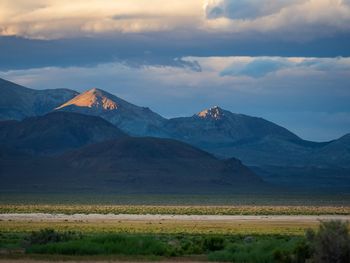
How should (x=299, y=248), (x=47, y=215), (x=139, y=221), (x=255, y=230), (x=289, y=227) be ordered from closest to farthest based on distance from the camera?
(x=299, y=248)
(x=255, y=230)
(x=289, y=227)
(x=139, y=221)
(x=47, y=215)

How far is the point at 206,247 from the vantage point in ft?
174

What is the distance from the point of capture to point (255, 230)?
74.0 m

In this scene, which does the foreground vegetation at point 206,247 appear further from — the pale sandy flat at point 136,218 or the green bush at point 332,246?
the pale sandy flat at point 136,218

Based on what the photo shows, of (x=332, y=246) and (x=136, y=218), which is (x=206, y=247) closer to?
(x=332, y=246)

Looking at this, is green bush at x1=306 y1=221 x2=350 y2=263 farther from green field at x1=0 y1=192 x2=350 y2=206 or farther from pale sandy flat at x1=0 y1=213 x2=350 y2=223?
green field at x1=0 y1=192 x2=350 y2=206

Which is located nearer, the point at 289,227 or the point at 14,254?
the point at 14,254

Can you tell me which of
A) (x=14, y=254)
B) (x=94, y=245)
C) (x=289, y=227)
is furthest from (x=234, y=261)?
(x=289, y=227)

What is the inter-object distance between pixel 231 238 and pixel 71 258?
673 inches

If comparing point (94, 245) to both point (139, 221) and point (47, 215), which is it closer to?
point (139, 221)

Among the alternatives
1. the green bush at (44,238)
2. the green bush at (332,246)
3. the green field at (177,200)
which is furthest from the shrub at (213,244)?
the green field at (177,200)

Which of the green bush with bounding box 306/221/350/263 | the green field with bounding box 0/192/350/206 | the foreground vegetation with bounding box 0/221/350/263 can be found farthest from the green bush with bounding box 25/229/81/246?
the green field with bounding box 0/192/350/206

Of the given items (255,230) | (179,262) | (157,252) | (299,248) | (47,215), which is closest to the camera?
(299,248)

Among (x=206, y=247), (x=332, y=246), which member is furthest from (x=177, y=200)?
(x=332, y=246)

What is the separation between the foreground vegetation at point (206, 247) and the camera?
3953 cm
